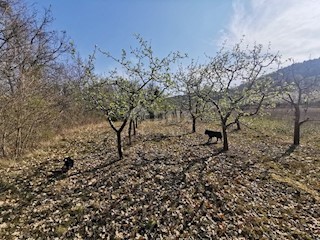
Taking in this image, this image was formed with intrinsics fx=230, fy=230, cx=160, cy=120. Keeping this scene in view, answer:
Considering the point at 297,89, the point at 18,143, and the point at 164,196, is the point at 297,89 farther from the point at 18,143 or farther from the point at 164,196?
the point at 18,143

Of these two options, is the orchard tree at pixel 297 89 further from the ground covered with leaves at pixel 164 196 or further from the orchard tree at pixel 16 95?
the orchard tree at pixel 16 95

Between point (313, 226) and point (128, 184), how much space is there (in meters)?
4.50

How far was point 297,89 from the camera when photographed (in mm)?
12008

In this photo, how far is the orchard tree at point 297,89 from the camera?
11709 millimetres

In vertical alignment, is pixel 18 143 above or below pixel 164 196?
above

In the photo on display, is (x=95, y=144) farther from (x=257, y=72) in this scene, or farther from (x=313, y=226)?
(x=313, y=226)

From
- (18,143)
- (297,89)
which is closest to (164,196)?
(18,143)

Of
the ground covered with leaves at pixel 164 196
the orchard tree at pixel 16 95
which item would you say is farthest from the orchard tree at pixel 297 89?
the orchard tree at pixel 16 95

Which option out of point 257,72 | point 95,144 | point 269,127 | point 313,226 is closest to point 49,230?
point 313,226

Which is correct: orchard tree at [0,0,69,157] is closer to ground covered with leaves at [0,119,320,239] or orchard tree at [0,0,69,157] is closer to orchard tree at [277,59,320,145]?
ground covered with leaves at [0,119,320,239]

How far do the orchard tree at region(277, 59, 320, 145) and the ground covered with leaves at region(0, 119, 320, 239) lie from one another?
8.39 feet

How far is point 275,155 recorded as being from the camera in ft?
32.1

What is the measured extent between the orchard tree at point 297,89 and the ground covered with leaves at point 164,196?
2.56 metres

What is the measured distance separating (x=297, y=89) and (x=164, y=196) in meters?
10.0
